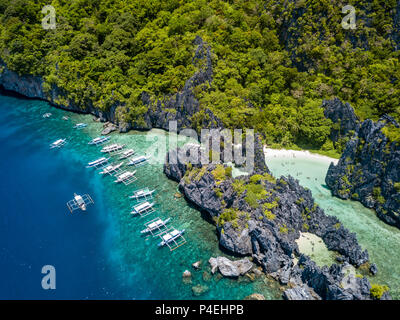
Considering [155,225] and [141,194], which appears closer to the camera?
[155,225]

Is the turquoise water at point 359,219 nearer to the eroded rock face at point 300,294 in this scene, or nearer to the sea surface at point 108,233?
the sea surface at point 108,233

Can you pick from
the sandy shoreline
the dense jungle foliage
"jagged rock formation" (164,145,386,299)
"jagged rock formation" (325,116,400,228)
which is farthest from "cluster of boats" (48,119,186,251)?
"jagged rock formation" (325,116,400,228)

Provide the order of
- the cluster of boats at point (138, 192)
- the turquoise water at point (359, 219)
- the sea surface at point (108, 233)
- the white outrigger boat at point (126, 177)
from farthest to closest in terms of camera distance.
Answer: the white outrigger boat at point (126, 177), the cluster of boats at point (138, 192), the turquoise water at point (359, 219), the sea surface at point (108, 233)

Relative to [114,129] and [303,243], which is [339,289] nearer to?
[303,243]

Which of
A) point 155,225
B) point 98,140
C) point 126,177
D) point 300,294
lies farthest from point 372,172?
point 98,140

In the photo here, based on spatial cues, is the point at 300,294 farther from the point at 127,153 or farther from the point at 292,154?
the point at 127,153

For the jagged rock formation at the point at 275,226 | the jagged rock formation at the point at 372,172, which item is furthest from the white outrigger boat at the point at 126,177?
the jagged rock formation at the point at 372,172

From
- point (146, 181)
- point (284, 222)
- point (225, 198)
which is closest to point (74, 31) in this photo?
point (146, 181)
